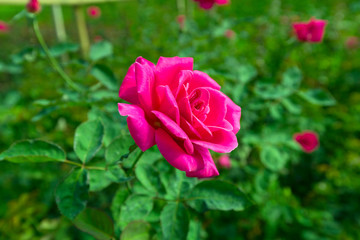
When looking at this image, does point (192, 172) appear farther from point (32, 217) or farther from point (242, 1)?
point (242, 1)

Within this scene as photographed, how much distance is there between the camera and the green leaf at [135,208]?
0.73 meters

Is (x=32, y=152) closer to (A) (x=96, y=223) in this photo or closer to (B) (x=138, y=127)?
(A) (x=96, y=223)

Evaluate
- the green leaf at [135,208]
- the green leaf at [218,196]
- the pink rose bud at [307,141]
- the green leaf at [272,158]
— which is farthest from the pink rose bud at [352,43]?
the green leaf at [135,208]

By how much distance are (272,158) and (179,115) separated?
3.07 ft

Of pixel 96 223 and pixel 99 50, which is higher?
pixel 99 50

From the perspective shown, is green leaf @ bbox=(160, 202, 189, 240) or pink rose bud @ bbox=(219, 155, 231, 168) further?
pink rose bud @ bbox=(219, 155, 231, 168)

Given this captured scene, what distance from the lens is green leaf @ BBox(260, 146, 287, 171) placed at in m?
1.32

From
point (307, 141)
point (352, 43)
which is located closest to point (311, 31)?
point (307, 141)

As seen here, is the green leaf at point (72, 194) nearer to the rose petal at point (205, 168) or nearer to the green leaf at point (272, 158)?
the rose petal at point (205, 168)

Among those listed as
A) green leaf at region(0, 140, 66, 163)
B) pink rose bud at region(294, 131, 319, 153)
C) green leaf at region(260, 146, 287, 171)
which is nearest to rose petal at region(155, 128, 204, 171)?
green leaf at region(0, 140, 66, 163)

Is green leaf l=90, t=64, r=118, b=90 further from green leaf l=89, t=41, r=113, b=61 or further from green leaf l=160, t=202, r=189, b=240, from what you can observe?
green leaf l=160, t=202, r=189, b=240

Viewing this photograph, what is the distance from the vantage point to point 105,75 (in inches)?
49.2

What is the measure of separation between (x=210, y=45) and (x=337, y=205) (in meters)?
1.53

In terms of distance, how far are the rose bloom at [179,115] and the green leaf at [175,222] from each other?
0.20 meters
